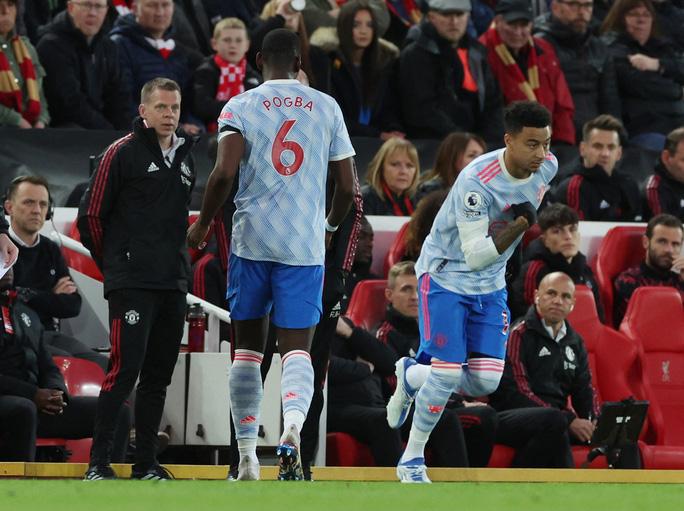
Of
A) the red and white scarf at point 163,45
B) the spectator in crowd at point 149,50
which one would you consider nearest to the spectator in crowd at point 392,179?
the spectator in crowd at point 149,50

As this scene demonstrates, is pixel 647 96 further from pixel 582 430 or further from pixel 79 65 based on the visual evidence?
pixel 79 65

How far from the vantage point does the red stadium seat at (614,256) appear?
11539mm

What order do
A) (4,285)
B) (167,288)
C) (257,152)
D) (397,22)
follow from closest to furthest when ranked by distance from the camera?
(257,152), (167,288), (4,285), (397,22)

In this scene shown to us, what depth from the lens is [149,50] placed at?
12.1 meters

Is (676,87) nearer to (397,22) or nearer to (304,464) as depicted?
(397,22)

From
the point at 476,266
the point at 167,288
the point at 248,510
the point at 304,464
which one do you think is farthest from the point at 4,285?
the point at 248,510

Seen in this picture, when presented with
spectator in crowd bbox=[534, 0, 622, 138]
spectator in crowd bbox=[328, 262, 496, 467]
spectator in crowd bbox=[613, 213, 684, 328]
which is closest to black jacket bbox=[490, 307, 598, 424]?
spectator in crowd bbox=[328, 262, 496, 467]

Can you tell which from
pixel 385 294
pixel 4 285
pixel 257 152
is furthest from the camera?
pixel 385 294

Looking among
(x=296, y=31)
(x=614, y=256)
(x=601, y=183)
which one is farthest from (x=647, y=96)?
(x=296, y=31)

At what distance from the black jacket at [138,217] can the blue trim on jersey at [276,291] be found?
0.52 m

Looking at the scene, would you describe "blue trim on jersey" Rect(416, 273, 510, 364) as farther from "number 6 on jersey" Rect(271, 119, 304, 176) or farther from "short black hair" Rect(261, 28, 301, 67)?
"short black hair" Rect(261, 28, 301, 67)

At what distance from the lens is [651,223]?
1128 centimetres

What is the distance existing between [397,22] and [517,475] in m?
6.12

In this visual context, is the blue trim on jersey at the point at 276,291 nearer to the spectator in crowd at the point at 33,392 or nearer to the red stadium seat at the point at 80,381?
the spectator in crowd at the point at 33,392
